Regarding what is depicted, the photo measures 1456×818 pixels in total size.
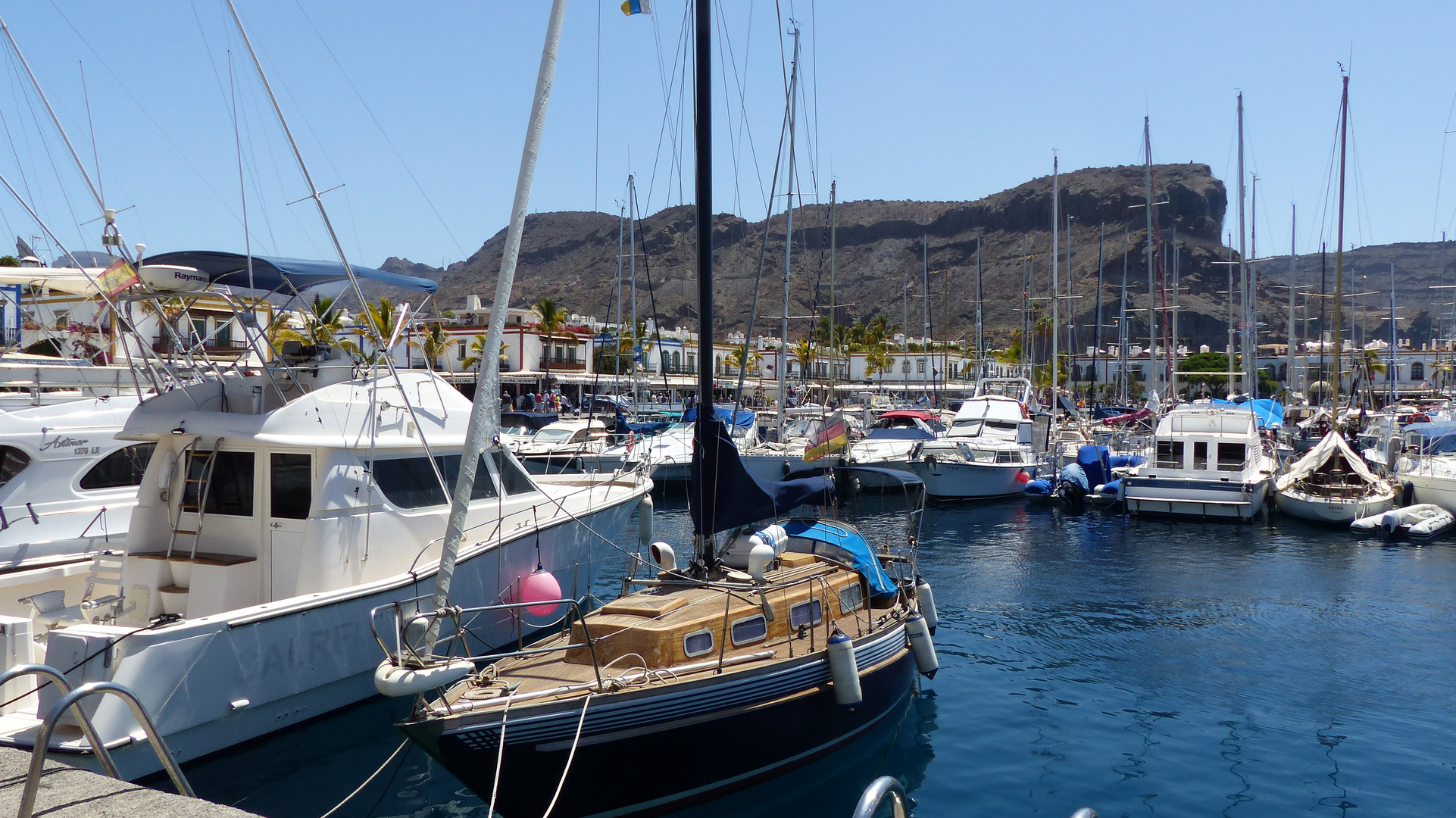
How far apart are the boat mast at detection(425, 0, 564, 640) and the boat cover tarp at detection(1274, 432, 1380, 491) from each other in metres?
27.6

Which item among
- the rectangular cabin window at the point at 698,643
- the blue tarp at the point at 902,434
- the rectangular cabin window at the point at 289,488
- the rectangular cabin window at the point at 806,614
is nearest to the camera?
the rectangular cabin window at the point at 698,643

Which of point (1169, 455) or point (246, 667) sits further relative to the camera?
point (1169, 455)

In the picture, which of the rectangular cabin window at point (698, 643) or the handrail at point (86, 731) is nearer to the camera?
the handrail at point (86, 731)

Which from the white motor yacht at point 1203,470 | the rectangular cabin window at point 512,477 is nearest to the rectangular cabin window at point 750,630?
the rectangular cabin window at point 512,477

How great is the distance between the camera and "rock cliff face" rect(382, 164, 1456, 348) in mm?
137875

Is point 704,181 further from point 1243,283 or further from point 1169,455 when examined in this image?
point 1243,283

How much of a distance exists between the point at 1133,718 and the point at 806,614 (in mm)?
4663

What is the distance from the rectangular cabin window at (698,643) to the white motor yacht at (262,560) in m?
3.67

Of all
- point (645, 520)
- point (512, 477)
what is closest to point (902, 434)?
point (645, 520)

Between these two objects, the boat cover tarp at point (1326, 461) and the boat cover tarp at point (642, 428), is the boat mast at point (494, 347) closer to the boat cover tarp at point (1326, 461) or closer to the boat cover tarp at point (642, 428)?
the boat cover tarp at point (1326, 461)

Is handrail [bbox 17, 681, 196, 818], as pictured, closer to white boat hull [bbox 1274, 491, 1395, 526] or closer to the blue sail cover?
the blue sail cover

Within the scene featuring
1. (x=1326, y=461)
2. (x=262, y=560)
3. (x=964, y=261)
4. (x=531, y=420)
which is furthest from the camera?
(x=964, y=261)

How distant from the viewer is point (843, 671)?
8.77 m

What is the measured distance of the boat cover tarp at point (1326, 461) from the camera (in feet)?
90.3
